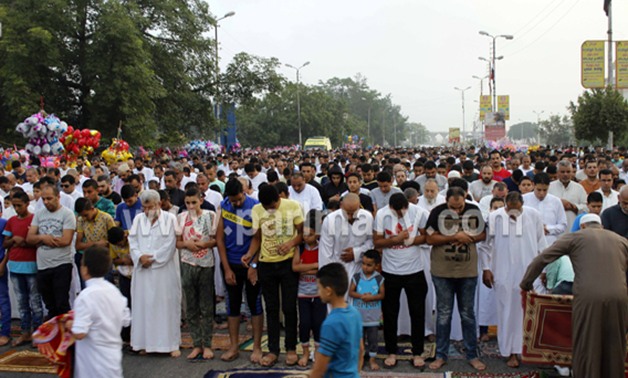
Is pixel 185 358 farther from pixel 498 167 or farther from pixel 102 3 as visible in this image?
pixel 102 3

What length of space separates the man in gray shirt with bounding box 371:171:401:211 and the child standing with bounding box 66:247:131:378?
14.0 feet

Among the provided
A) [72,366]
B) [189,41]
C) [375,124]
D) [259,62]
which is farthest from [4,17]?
[375,124]

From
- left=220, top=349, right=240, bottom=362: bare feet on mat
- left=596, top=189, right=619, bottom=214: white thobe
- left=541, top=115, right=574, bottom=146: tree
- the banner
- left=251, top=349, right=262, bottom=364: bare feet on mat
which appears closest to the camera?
left=251, top=349, right=262, bottom=364: bare feet on mat

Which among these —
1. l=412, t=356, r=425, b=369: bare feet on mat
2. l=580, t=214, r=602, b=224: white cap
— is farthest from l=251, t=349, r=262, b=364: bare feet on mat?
l=580, t=214, r=602, b=224: white cap

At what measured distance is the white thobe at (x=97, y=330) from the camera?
15.0 ft

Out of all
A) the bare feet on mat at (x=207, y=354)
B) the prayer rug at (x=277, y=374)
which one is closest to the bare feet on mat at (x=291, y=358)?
the prayer rug at (x=277, y=374)

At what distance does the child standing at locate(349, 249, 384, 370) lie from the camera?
20.7ft

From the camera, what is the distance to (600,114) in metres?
28.8

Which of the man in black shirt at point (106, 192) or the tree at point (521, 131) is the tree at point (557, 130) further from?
the tree at point (521, 131)

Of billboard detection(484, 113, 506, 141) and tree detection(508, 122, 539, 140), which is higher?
tree detection(508, 122, 539, 140)

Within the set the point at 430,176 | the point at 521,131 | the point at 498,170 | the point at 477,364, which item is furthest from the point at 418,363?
the point at 521,131

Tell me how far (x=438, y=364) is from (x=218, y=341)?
2.68 meters

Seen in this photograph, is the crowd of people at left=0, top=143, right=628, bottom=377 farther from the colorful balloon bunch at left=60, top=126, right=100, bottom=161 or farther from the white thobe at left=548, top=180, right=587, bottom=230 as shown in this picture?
the colorful balloon bunch at left=60, top=126, right=100, bottom=161

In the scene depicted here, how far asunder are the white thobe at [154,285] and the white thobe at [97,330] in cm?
210
